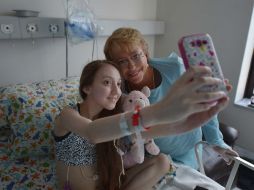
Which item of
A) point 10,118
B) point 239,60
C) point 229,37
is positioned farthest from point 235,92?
point 10,118

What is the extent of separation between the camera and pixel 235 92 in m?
2.32

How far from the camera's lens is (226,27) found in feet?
7.42

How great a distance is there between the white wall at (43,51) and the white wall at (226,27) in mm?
603

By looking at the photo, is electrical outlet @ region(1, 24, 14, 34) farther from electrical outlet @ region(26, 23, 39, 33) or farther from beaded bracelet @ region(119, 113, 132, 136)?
beaded bracelet @ region(119, 113, 132, 136)

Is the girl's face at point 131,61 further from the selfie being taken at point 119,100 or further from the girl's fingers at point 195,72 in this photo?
the girl's fingers at point 195,72

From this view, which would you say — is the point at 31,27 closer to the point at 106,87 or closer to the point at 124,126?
the point at 106,87

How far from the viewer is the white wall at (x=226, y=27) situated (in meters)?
2.18

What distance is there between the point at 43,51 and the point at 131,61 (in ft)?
3.01

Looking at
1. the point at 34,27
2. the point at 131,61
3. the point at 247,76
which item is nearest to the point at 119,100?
the point at 131,61

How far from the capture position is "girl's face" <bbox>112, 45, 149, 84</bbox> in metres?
1.24

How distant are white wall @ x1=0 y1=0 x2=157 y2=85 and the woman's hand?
144 centimetres

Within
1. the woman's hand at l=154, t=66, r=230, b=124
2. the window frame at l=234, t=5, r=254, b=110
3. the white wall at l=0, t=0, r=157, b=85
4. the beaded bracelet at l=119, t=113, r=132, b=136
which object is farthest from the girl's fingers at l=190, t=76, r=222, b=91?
the window frame at l=234, t=5, r=254, b=110

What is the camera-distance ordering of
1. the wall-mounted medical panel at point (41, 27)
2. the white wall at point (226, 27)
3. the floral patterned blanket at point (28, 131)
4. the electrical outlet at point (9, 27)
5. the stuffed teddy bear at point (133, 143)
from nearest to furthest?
the stuffed teddy bear at point (133, 143)
the floral patterned blanket at point (28, 131)
the electrical outlet at point (9, 27)
the wall-mounted medical panel at point (41, 27)
the white wall at point (226, 27)

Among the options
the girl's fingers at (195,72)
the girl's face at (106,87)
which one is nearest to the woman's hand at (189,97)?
the girl's fingers at (195,72)
